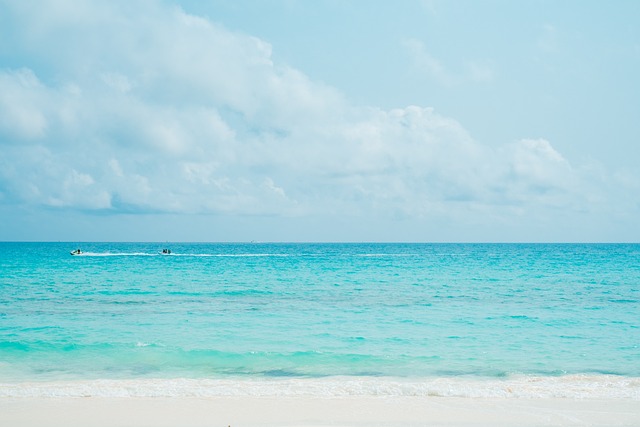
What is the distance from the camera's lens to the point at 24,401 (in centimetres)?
1079

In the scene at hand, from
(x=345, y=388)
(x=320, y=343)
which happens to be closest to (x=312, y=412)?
(x=345, y=388)

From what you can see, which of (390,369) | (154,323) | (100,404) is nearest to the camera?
(100,404)

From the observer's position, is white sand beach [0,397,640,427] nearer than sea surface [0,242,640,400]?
Yes

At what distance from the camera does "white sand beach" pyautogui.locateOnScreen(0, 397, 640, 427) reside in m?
9.48

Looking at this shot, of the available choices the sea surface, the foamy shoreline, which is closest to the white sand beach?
the foamy shoreline

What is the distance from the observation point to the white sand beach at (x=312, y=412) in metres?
9.48

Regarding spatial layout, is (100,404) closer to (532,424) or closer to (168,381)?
(168,381)

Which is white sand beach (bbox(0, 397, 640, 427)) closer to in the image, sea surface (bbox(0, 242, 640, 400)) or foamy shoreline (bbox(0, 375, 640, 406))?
foamy shoreline (bbox(0, 375, 640, 406))

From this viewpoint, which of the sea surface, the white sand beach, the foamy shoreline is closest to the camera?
the white sand beach

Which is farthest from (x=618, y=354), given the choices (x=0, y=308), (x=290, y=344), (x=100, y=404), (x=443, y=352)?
(x=0, y=308)

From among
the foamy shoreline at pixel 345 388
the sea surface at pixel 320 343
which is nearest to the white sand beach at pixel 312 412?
the foamy shoreline at pixel 345 388

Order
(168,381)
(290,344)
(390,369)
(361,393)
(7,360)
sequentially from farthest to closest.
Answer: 1. (290,344)
2. (7,360)
3. (390,369)
4. (168,381)
5. (361,393)

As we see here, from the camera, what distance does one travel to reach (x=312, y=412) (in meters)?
10.1

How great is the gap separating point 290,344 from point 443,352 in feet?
14.6
